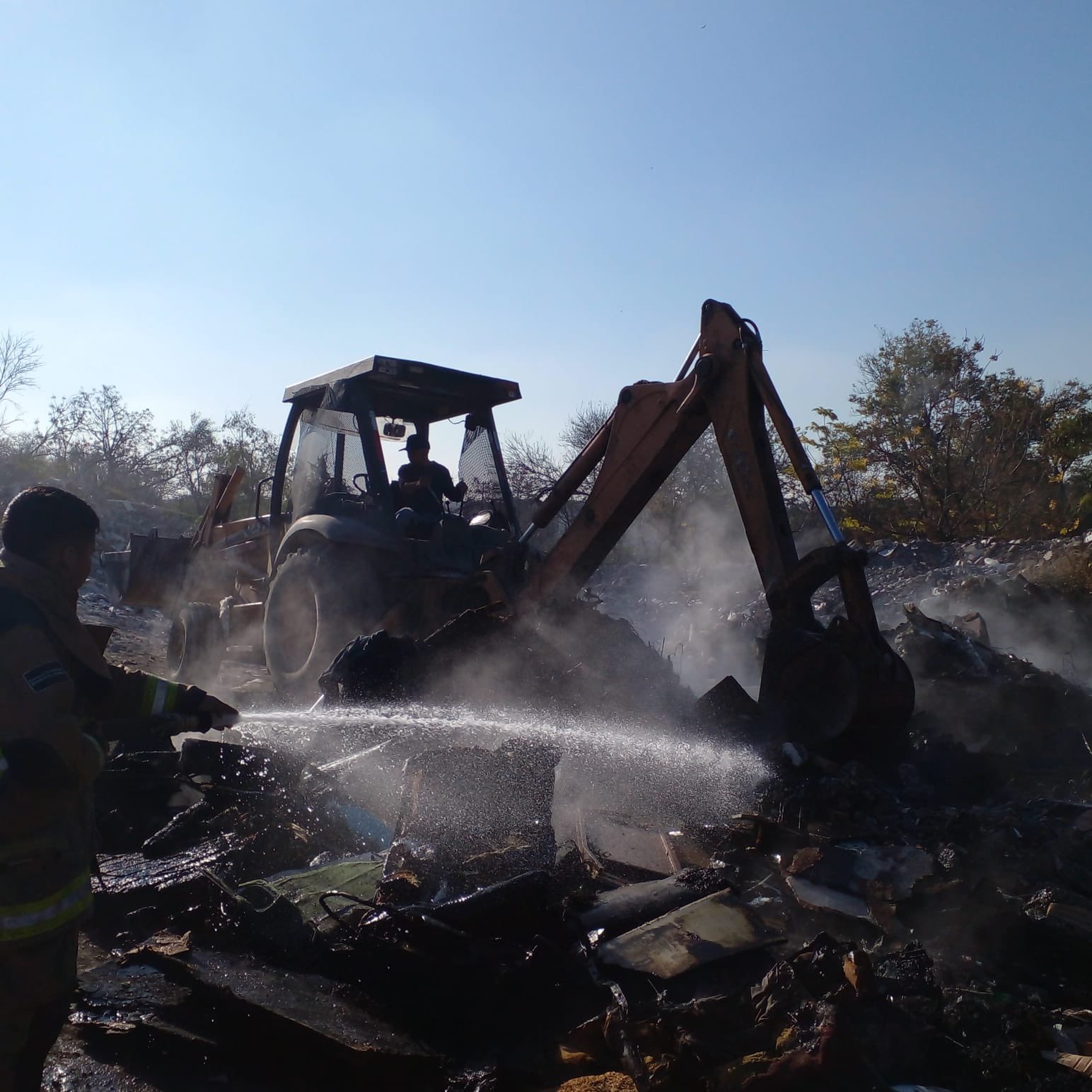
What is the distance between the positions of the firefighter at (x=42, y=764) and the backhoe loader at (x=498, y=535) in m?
3.81

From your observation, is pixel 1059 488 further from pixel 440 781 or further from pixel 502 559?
pixel 440 781

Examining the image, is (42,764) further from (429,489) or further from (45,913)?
(429,489)

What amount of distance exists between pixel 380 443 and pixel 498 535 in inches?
47.3

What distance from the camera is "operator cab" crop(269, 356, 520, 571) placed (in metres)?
7.27

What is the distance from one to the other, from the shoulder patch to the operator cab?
15.5ft

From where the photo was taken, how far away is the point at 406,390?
7.70 metres

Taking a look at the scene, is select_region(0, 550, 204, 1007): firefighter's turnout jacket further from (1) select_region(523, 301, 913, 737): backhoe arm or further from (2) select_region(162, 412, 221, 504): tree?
(2) select_region(162, 412, 221, 504): tree

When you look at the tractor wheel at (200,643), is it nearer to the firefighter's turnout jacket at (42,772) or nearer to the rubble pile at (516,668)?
the rubble pile at (516,668)

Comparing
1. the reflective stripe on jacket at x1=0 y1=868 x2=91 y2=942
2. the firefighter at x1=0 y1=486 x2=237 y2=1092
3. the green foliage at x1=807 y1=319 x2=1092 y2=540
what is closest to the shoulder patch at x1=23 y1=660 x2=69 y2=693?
the firefighter at x1=0 y1=486 x2=237 y2=1092

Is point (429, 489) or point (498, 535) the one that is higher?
point (429, 489)

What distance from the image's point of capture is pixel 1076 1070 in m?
2.64

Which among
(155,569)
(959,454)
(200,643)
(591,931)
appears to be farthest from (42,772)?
(959,454)

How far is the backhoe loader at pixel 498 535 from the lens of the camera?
5168 mm

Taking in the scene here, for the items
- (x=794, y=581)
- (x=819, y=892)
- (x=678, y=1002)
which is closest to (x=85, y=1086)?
(x=678, y=1002)
